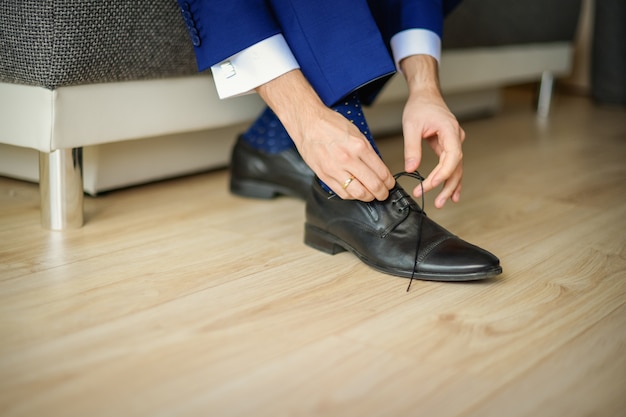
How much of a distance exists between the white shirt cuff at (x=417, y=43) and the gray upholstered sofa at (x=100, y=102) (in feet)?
1.10

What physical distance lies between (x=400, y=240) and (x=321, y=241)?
0.14 metres

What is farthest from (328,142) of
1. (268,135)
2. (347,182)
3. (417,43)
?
(268,135)

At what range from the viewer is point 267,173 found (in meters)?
1.23

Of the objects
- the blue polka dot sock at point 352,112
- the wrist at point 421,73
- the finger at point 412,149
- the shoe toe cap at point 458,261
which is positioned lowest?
the shoe toe cap at point 458,261

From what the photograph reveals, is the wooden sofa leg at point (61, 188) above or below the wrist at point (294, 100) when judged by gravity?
below

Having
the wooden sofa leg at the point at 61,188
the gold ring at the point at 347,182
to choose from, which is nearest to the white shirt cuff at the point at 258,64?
the gold ring at the point at 347,182

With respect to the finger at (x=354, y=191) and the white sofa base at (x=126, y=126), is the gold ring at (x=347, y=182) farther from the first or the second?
the white sofa base at (x=126, y=126)

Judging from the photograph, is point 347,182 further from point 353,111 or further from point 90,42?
point 90,42

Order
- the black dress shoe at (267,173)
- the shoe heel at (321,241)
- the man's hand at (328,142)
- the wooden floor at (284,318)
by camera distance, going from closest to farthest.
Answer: the wooden floor at (284,318) → the man's hand at (328,142) → the shoe heel at (321,241) → the black dress shoe at (267,173)

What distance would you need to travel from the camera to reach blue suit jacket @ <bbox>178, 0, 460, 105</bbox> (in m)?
0.86

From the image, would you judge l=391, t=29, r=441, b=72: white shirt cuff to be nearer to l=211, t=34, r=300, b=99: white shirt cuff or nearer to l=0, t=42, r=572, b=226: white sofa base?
l=211, t=34, r=300, b=99: white shirt cuff

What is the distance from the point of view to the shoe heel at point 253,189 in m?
1.25

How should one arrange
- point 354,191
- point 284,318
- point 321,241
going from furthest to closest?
point 321,241 → point 354,191 → point 284,318

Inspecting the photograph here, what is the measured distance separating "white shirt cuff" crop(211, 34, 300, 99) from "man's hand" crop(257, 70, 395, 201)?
1 centimetres
